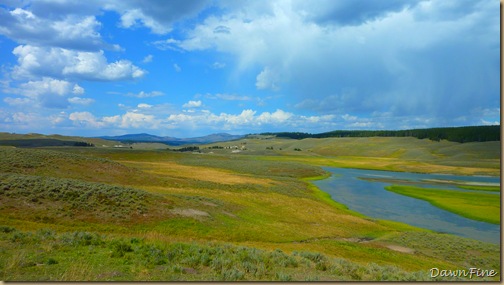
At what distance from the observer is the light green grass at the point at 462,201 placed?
46406mm

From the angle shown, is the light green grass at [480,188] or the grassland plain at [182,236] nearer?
the grassland plain at [182,236]

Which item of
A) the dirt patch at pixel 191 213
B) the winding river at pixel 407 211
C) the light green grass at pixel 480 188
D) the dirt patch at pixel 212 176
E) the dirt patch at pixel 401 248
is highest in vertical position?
the dirt patch at pixel 191 213

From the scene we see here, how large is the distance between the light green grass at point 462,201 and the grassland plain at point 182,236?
1605cm

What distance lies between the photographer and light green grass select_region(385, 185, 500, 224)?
46406mm

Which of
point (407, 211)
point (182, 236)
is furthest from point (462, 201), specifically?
point (182, 236)

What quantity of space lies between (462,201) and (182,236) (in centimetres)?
5339

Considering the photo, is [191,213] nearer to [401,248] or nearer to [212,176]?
[401,248]

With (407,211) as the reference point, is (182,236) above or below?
above

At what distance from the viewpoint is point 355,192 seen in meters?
66.9

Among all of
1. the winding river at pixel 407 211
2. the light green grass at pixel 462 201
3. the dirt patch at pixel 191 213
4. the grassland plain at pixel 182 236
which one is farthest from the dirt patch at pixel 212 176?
the light green grass at pixel 462 201

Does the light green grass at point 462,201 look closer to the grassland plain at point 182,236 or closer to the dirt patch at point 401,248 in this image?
the grassland plain at point 182,236

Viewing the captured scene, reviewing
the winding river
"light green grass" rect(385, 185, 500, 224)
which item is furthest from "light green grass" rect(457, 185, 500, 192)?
the winding river

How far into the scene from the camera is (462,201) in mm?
56844

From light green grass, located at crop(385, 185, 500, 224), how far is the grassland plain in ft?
52.7
